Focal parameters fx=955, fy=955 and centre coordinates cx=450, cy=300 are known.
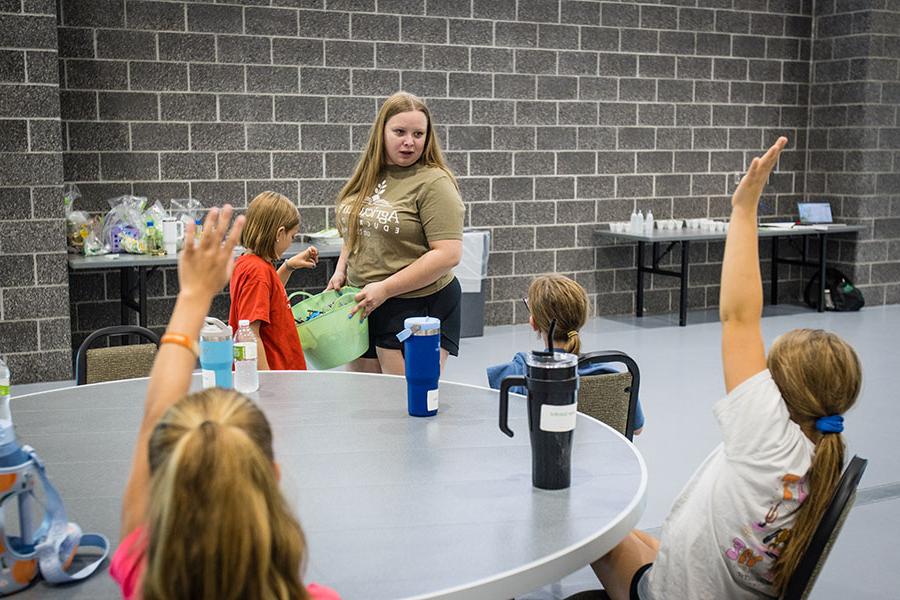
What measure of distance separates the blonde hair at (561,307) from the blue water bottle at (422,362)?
17.1 inches

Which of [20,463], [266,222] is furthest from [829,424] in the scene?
[266,222]

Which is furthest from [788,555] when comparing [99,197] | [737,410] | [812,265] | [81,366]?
[812,265]

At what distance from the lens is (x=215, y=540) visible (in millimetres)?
1054

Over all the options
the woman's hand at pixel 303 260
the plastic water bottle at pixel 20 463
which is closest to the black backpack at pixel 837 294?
the woman's hand at pixel 303 260

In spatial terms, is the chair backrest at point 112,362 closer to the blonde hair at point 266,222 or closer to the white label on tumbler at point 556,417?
the blonde hair at point 266,222

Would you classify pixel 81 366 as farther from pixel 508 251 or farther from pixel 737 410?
pixel 508 251

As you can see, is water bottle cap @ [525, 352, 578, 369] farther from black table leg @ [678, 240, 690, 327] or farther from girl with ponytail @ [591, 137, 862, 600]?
black table leg @ [678, 240, 690, 327]

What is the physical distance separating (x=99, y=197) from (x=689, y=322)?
444 centimetres

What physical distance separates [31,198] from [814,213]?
6.14 m

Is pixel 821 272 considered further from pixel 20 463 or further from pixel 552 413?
pixel 20 463

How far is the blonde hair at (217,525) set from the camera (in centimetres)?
105

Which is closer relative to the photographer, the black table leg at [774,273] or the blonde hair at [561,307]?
the blonde hair at [561,307]

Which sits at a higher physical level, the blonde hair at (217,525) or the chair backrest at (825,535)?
the blonde hair at (217,525)

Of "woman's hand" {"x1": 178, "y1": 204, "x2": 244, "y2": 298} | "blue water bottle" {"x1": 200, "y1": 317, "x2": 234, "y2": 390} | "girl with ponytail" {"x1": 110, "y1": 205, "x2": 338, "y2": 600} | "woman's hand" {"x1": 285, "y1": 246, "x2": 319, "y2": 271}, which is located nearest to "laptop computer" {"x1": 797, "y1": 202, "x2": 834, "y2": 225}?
"woman's hand" {"x1": 285, "y1": 246, "x2": 319, "y2": 271}
